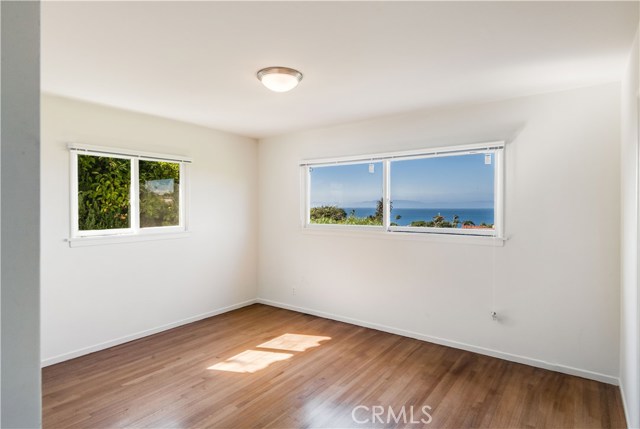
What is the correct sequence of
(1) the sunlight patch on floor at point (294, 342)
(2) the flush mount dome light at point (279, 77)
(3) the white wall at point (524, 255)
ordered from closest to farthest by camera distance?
(2) the flush mount dome light at point (279, 77)
(3) the white wall at point (524, 255)
(1) the sunlight patch on floor at point (294, 342)

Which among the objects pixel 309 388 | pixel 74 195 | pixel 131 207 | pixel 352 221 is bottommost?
pixel 309 388

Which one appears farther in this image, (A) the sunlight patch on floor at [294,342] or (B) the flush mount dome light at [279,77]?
(A) the sunlight patch on floor at [294,342]

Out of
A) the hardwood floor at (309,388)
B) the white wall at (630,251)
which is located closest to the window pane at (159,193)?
the hardwood floor at (309,388)

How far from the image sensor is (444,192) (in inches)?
149

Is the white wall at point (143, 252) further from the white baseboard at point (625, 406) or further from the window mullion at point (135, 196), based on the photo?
the white baseboard at point (625, 406)

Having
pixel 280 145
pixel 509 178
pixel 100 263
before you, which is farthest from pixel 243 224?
pixel 509 178

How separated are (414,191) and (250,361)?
245cm

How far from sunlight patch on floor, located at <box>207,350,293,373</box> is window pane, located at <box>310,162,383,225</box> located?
1.84 meters

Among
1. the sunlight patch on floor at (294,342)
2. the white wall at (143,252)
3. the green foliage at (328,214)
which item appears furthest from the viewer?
the green foliage at (328,214)

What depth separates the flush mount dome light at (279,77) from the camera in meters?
2.58

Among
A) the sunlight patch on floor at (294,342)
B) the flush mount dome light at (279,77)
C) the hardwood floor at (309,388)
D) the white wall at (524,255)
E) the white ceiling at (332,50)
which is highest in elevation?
the white ceiling at (332,50)

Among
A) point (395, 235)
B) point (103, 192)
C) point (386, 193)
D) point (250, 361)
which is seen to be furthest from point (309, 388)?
point (103, 192)

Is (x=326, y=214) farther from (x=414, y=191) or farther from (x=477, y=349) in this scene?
(x=477, y=349)

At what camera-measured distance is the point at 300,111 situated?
3.77 metres
